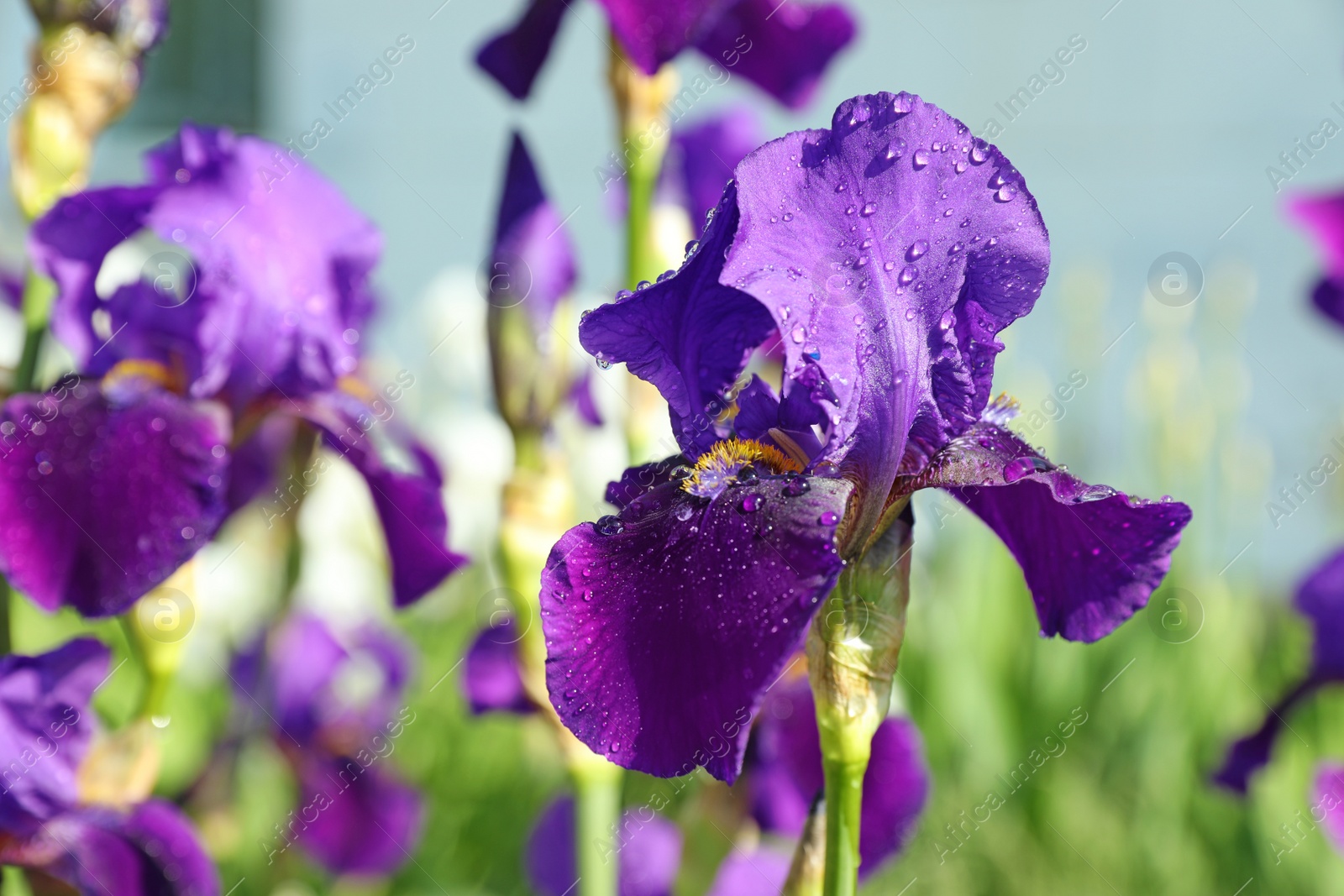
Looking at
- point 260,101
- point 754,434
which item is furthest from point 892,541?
point 260,101

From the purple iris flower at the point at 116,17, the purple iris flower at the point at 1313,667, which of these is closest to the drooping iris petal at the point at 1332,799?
the purple iris flower at the point at 1313,667

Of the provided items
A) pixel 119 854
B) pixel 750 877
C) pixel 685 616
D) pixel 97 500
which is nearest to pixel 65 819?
pixel 119 854

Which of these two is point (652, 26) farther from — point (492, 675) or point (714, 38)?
point (492, 675)

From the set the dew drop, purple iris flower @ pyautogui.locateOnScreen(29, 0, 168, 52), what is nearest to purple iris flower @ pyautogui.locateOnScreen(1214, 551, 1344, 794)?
the dew drop

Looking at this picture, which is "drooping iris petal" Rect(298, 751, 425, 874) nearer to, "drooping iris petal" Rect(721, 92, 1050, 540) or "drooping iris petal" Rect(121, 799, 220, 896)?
"drooping iris petal" Rect(121, 799, 220, 896)

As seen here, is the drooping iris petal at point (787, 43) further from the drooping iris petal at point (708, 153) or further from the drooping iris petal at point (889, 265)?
the drooping iris petal at point (889, 265)
